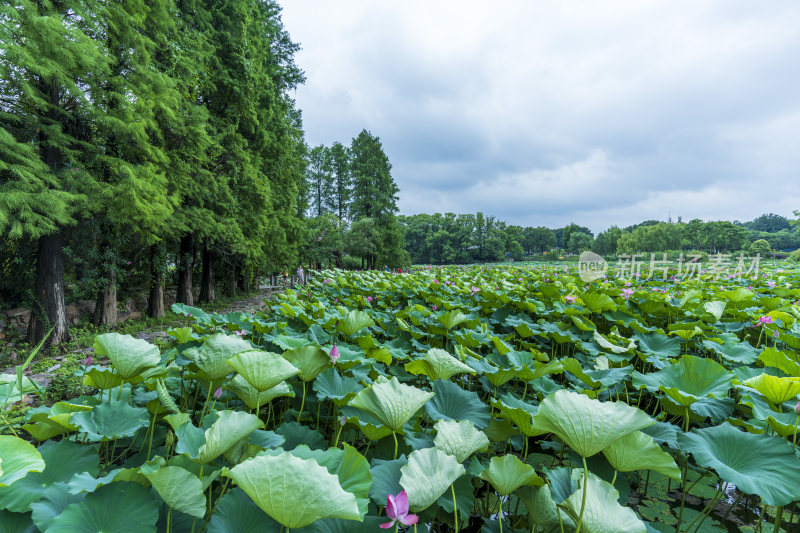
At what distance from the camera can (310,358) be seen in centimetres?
122

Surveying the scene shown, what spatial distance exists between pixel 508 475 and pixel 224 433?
667mm

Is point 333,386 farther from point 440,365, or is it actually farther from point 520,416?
point 520,416

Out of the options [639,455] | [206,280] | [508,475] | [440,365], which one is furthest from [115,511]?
[206,280]

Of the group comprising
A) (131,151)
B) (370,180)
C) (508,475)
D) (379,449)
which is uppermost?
(370,180)

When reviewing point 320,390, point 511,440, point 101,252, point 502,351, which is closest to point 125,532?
point 320,390

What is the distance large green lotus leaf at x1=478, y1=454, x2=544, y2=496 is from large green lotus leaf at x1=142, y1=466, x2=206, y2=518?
1.96 feet

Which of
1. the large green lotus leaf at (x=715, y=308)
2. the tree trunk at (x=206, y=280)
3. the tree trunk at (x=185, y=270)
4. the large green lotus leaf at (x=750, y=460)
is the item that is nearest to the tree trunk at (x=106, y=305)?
the tree trunk at (x=185, y=270)

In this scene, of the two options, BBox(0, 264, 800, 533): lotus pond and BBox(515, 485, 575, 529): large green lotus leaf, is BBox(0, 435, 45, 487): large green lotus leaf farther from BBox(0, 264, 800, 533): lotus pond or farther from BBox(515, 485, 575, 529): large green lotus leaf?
BBox(515, 485, 575, 529): large green lotus leaf

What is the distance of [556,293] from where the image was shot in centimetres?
355

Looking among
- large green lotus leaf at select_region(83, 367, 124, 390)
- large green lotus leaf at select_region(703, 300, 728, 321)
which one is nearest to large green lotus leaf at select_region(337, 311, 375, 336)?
large green lotus leaf at select_region(83, 367, 124, 390)

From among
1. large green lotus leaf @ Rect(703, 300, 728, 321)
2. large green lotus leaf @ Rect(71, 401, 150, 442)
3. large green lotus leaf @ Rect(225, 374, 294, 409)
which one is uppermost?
large green lotus leaf @ Rect(703, 300, 728, 321)

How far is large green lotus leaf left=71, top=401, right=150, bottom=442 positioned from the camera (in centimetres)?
95

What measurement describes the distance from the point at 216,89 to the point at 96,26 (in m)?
3.55

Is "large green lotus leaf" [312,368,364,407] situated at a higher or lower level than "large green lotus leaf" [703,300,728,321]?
lower
